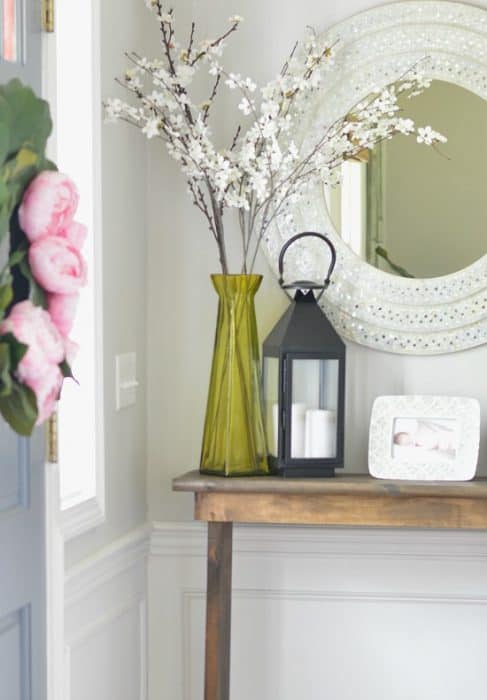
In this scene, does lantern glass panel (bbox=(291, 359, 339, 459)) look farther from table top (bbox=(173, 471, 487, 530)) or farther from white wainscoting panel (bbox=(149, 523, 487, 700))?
white wainscoting panel (bbox=(149, 523, 487, 700))

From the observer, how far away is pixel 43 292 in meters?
0.84

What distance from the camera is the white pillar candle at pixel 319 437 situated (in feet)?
8.25

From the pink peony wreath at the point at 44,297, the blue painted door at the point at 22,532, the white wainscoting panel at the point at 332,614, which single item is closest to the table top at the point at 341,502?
the white wainscoting panel at the point at 332,614

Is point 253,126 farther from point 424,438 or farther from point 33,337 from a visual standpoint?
point 33,337

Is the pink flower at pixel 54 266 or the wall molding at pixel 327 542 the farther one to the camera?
the wall molding at pixel 327 542

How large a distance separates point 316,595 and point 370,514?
434mm

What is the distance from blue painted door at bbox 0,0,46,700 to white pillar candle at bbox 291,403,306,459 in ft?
2.64

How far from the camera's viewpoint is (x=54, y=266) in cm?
83

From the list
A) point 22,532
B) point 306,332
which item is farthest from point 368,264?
point 22,532

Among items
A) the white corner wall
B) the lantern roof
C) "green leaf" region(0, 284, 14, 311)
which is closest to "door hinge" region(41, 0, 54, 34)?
the white corner wall

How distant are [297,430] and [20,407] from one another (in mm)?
1718

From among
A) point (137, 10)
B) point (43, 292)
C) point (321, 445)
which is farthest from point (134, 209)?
point (43, 292)

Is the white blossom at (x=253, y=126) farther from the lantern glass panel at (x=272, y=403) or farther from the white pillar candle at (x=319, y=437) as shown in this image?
the white pillar candle at (x=319, y=437)

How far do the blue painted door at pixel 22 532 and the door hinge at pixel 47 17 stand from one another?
14 millimetres
